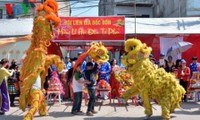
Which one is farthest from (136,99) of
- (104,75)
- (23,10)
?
(23,10)

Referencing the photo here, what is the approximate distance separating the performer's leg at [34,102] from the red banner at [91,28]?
5.48 meters

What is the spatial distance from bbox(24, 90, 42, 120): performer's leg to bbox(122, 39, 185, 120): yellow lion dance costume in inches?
89.5

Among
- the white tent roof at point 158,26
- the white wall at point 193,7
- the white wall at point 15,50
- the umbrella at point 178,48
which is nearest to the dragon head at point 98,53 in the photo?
the white tent roof at point 158,26

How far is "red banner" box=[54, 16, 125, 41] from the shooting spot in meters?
13.0

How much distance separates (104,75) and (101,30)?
2687 mm

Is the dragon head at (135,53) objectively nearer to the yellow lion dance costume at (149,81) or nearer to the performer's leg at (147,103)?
the yellow lion dance costume at (149,81)

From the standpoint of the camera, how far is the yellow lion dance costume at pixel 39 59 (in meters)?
7.82

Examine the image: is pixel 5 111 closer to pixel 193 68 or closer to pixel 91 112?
pixel 91 112

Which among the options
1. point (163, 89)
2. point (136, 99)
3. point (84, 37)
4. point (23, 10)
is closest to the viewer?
point (163, 89)

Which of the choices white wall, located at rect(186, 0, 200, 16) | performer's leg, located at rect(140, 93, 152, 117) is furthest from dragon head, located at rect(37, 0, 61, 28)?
white wall, located at rect(186, 0, 200, 16)

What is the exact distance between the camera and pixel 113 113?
28.7 feet

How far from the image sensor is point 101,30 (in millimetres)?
13070

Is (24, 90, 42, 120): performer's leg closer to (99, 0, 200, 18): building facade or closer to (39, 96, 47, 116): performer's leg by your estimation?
(39, 96, 47, 116): performer's leg

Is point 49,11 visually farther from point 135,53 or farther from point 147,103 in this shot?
point 147,103
